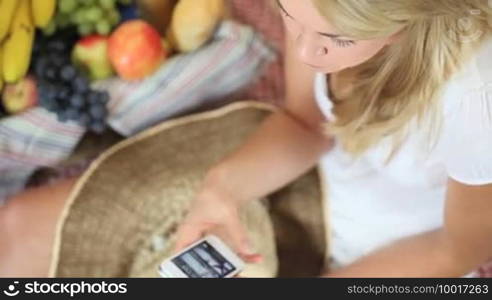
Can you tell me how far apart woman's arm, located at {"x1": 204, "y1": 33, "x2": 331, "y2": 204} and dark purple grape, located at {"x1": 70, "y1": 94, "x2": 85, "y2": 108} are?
21cm

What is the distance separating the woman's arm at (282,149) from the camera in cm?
99

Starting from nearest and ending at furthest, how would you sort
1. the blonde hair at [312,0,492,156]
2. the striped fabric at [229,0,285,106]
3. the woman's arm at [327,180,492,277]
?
1. the blonde hair at [312,0,492,156]
2. the woman's arm at [327,180,492,277]
3. the striped fabric at [229,0,285,106]

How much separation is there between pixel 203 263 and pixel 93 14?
1.29ft

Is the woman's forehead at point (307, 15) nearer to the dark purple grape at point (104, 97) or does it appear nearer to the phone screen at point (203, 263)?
the phone screen at point (203, 263)

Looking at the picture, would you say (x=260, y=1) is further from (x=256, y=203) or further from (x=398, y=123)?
(x=398, y=123)

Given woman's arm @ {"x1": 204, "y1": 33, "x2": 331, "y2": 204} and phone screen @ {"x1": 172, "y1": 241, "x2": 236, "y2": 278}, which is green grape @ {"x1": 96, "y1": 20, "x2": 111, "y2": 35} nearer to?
woman's arm @ {"x1": 204, "y1": 33, "x2": 331, "y2": 204}

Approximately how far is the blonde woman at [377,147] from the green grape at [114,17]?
0.76 feet

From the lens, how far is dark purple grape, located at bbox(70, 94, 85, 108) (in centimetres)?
110

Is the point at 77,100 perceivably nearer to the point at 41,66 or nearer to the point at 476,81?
the point at 41,66

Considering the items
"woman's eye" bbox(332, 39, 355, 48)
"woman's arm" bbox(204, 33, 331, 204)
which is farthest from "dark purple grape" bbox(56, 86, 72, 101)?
"woman's eye" bbox(332, 39, 355, 48)

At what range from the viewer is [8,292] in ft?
3.10

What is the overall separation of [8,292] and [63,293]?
6cm

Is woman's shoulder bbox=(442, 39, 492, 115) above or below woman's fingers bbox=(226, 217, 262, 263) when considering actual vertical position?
above

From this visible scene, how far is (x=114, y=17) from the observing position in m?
1.16
